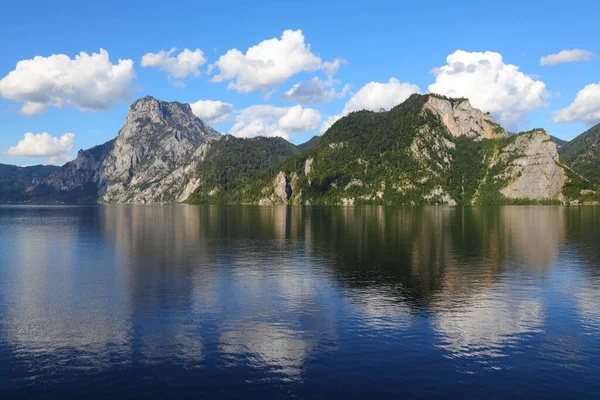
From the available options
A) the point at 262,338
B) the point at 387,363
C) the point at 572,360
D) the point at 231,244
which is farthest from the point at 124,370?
the point at 231,244

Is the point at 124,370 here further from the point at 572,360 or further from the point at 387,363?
the point at 572,360

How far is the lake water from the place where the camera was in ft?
118

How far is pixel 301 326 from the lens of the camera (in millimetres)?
50062

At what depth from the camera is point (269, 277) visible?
3056 inches

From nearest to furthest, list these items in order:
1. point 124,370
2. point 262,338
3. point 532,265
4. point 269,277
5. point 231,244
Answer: point 124,370 < point 262,338 < point 269,277 < point 532,265 < point 231,244

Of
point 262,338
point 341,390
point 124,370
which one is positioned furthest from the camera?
point 262,338

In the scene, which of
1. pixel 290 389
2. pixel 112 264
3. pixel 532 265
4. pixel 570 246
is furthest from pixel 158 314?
pixel 570 246

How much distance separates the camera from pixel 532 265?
89.5 meters

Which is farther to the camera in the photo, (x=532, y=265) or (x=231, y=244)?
(x=231, y=244)

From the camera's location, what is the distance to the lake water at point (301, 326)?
3597 cm

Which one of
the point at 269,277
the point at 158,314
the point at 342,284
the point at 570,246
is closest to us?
the point at 158,314

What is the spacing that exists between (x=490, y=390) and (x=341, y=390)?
1141cm

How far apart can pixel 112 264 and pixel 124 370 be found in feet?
189

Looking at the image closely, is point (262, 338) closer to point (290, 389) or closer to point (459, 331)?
point (290, 389)
